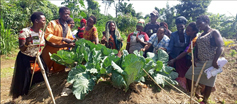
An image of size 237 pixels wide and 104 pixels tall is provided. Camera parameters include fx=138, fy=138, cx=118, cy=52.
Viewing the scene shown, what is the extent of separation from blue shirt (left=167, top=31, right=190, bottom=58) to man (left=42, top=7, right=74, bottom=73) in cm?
193

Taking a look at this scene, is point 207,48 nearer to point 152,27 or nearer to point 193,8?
point 152,27

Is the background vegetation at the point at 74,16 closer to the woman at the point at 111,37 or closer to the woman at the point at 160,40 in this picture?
the woman at the point at 160,40


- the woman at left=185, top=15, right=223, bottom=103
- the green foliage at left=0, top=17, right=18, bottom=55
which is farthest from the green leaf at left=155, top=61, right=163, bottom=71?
the green foliage at left=0, top=17, right=18, bottom=55

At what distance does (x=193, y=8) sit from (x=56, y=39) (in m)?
19.0

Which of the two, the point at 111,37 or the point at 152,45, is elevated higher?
the point at 111,37

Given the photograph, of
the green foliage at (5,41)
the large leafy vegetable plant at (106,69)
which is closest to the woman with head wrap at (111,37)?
the large leafy vegetable plant at (106,69)

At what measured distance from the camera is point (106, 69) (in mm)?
1763

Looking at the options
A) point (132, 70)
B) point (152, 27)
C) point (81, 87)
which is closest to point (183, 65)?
point (152, 27)

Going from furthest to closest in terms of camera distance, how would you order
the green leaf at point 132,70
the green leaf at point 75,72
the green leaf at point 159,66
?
1. the green leaf at point 159,66
2. the green leaf at point 75,72
3. the green leaf at point 132,70

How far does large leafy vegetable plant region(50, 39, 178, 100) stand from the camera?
1534mm

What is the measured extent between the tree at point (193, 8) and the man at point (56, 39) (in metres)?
17.4

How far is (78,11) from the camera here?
20.5 ft

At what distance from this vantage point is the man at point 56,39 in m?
2.31

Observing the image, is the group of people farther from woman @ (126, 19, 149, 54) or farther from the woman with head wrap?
the woman with head wrap
